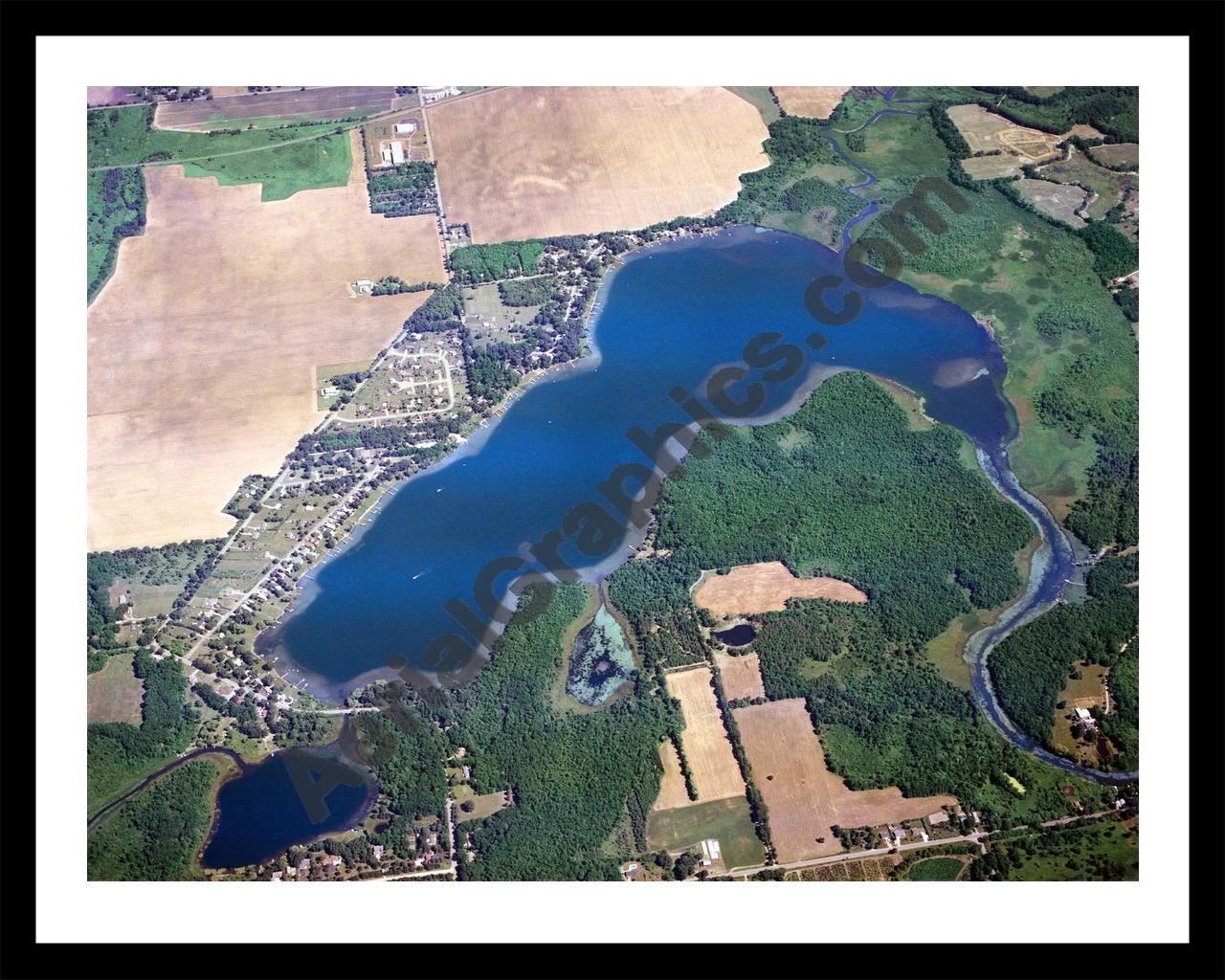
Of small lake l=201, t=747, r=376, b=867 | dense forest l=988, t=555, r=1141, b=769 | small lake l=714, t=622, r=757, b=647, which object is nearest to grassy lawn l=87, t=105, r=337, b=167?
small lake l=201, t=747, r=376, b=867

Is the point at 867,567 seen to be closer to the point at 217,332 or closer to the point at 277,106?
the point at 217,332

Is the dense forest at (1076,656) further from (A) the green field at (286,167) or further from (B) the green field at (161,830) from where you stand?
(A) the green field at (286,167)

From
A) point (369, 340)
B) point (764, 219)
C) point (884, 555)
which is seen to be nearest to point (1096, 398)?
point (884, 555)

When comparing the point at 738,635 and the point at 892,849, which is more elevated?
the point at 738,635

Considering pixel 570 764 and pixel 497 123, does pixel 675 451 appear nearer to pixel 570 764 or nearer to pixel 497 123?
pixel 570 764

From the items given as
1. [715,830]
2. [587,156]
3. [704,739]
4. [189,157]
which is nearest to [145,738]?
[704,739]
